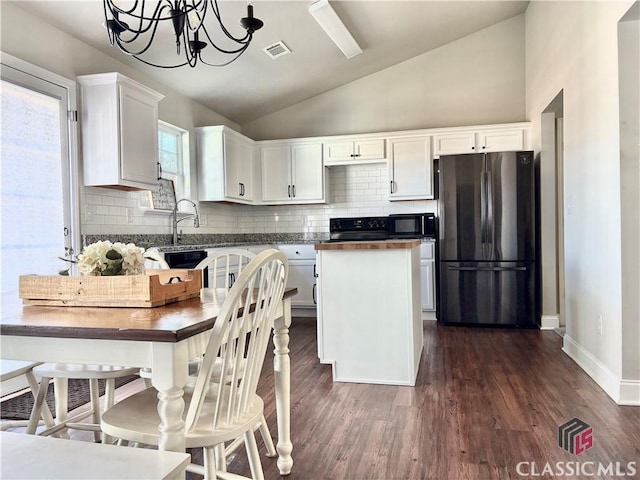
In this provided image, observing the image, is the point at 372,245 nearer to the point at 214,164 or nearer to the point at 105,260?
the point at 105,260

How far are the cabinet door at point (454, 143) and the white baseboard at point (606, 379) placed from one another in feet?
7.94

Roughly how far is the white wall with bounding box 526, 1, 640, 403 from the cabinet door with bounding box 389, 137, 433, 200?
1456 millimetres

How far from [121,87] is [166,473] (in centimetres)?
298

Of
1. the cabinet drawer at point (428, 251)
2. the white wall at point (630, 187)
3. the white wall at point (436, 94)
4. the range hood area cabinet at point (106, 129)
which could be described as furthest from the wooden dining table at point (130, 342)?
the white wall at point (436, 94)

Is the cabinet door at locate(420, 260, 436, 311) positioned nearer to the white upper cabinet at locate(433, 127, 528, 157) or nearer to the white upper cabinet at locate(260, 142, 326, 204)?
the white upper cabinet at locate(433, 127, 528, 157)

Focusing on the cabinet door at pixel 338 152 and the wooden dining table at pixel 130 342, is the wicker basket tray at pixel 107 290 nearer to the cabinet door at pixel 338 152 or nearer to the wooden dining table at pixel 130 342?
the wooden dining table at pixel 130 342

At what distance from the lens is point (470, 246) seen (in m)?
4.55

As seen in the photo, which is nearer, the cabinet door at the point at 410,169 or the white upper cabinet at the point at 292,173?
the cabinet door at the point at 410,169

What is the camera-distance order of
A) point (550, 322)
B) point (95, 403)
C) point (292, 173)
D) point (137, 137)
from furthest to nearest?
point (292, 173) → point (550, 322) → point (137, 137) → point (95, 403)

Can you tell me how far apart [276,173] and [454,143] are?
7.05ft

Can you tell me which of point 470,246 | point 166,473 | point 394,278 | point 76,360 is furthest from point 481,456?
point 470,246

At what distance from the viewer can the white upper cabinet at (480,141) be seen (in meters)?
4.83

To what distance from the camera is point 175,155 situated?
4512 millimetres

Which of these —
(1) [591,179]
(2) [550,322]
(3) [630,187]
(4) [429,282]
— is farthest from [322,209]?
(3) [630,187]
